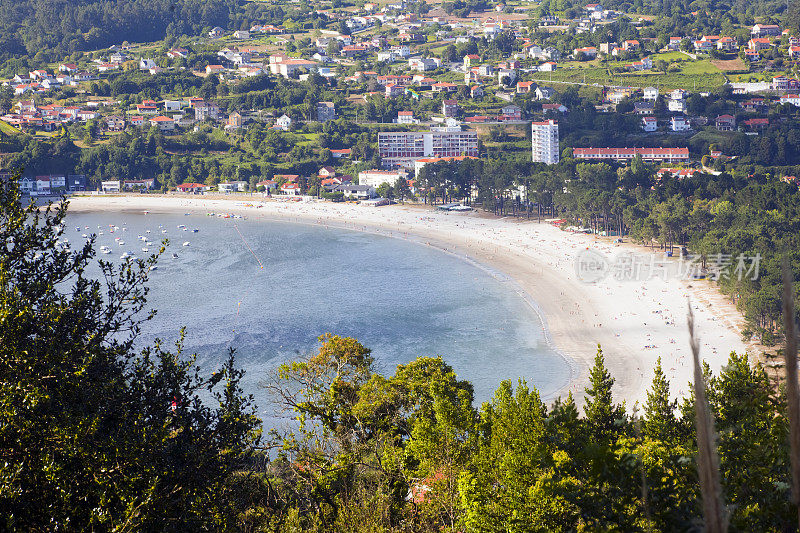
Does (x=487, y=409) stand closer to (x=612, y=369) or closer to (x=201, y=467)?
(x=201, y=467)

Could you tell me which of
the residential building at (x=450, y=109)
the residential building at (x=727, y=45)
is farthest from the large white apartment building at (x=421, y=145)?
the residential building at (x=727, y=45)

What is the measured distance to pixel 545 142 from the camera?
6938cm

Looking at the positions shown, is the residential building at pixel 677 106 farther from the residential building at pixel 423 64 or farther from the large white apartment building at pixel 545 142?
the residential building at pixel 423 64

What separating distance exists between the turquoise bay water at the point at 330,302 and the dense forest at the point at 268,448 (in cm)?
1381

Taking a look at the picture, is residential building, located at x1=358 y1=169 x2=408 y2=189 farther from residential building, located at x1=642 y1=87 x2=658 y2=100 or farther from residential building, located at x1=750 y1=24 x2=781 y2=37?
residential building, located at x1=750 y1=24 x2=781 y2=37

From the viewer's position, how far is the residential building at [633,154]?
6619 centimetres

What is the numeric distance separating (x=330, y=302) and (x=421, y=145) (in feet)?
126

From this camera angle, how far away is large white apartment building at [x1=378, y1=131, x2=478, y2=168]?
244 ft

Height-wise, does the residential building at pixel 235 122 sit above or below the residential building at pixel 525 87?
below

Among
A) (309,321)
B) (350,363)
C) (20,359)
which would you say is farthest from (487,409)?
(309,321)

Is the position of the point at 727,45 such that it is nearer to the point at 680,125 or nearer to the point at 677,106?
the point at 677,106

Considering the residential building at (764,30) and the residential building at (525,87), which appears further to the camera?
the residential building at (764,30)

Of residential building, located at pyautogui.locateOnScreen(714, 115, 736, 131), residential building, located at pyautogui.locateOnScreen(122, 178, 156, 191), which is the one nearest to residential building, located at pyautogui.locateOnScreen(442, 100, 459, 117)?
residential building, located at pyautogui.locateOnScreen(714, 115, 736, 131)

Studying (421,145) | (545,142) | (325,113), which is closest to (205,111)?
(325,113)
